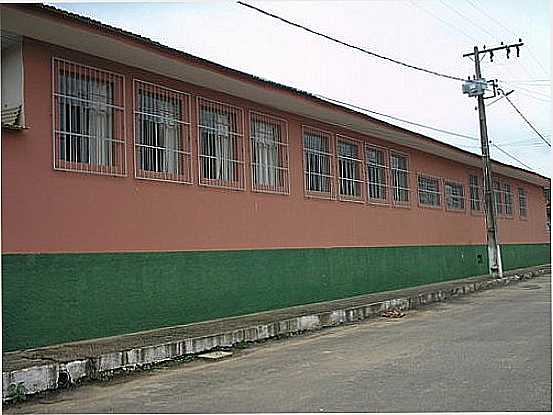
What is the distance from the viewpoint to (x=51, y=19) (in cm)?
870

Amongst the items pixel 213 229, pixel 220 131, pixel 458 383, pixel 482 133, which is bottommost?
pixel 458 383

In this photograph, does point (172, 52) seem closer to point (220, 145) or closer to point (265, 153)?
point (220, 145)

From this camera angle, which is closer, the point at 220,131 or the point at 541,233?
the point at 220,131

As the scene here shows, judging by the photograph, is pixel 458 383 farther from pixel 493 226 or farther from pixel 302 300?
pixel 493 226

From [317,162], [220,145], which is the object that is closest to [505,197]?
[317,162]

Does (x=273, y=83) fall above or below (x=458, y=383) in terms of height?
above

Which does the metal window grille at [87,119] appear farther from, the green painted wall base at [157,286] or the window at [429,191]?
the window at [429,191]

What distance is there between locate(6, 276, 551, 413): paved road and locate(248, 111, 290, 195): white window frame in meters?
3.12

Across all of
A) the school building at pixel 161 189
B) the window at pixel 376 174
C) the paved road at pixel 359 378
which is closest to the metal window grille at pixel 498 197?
the window at pixel 376 174

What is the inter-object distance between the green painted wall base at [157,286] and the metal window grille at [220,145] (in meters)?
1.29

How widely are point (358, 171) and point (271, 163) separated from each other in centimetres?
391

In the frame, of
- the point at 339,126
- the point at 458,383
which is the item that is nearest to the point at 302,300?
the point at 339,126

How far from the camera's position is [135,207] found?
10820 mm

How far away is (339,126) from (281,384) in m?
9.67
